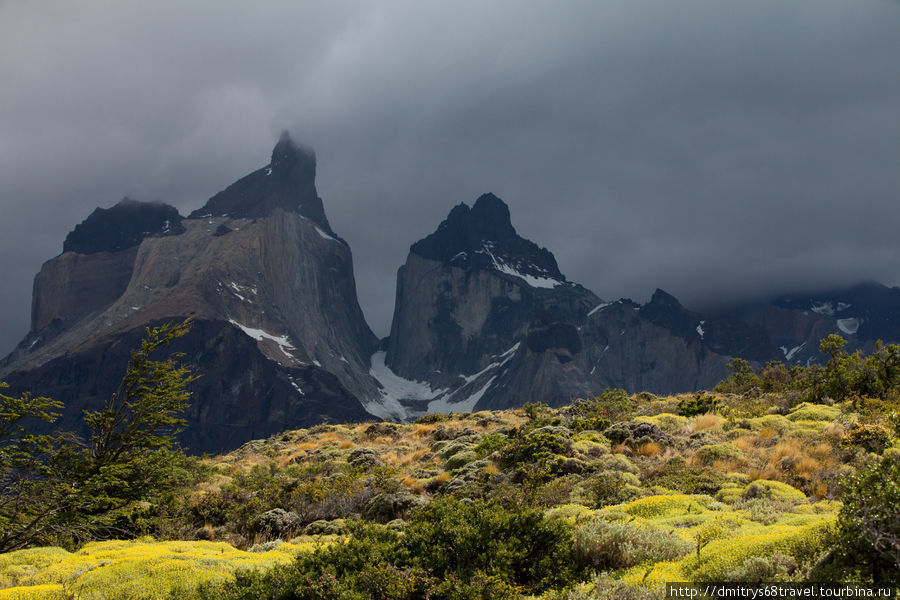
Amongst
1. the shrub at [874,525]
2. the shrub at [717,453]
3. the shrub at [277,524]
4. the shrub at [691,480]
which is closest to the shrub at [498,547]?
the shrub at [874,525]

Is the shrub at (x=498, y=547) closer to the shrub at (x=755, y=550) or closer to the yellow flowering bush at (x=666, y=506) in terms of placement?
the shrub at (x=755, y=550)

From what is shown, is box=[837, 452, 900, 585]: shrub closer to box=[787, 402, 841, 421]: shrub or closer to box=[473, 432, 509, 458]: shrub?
box=[473, 432, 509, 458]: shrub

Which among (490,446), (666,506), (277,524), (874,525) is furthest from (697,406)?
(874,525)

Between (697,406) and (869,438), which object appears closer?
(869,438)

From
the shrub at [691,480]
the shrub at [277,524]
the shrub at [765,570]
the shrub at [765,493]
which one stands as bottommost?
the shrub at [277,524]

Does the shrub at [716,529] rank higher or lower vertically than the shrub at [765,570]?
lower

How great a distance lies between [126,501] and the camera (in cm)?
1518

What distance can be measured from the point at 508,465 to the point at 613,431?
→ 4506 mm

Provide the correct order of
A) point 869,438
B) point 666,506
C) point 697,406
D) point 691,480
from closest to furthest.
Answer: point 666,506
point 691,480
point 869,438
point 697,406

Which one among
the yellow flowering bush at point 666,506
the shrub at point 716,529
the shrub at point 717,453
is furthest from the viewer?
the shrub at point 717,453

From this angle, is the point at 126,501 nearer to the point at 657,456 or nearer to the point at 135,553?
the point at 135,553

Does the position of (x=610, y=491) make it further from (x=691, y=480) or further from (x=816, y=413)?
(x=816, y=413)

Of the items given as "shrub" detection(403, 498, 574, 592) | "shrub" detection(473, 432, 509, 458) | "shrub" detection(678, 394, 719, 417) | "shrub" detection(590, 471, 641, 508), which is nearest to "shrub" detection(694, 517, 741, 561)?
"shrub" detection(403, 498, 574, 592)

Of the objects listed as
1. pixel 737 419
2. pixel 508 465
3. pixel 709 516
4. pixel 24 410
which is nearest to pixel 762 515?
pixel 709 516
